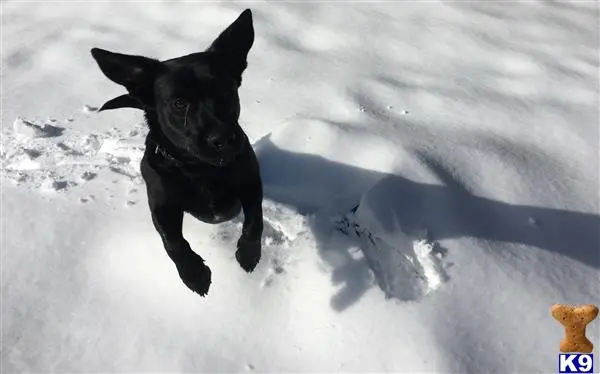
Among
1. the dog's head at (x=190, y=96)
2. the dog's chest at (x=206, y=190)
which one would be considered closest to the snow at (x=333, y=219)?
the dog's chest at (x=206, y=190)

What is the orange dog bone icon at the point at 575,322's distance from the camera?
90.7 inches

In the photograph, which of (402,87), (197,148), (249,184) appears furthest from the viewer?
(402,87)

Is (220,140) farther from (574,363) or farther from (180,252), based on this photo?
(574,363)

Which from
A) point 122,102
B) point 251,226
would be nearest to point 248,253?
point 251,226

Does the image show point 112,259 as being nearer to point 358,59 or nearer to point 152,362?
point 152,362

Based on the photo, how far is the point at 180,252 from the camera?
2889 millimetres

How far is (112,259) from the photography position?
10.7 feet

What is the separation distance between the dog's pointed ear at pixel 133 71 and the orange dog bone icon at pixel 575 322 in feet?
6.78

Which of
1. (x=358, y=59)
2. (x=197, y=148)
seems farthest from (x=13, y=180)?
(x=358, y=59)

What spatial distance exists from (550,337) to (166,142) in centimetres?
211

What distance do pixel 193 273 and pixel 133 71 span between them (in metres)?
1.03

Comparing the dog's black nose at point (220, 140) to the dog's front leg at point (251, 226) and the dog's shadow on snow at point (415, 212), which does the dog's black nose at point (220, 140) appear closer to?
the dog's front leg at point (251, 226)

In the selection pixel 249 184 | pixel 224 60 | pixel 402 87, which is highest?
pixel 224 60

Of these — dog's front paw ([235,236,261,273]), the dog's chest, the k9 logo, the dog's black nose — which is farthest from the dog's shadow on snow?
the dog's black nose
